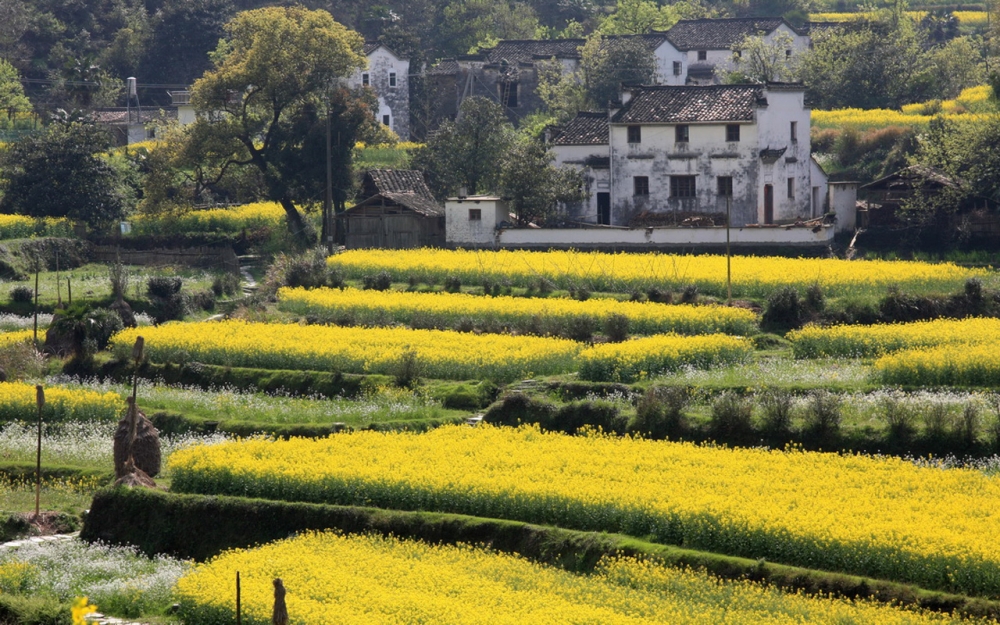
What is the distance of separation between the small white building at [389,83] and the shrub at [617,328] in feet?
156

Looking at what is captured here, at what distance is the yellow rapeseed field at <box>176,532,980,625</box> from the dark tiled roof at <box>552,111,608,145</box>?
41928mm

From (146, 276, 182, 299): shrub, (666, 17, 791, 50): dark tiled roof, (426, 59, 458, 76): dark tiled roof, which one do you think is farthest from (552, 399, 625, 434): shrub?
(426, 59, 458, 76): dark tiled roof

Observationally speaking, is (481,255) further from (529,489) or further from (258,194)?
(529,489)

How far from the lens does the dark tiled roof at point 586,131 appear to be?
227ft

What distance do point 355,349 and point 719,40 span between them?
52.8 m

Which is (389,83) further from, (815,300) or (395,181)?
(815,300)

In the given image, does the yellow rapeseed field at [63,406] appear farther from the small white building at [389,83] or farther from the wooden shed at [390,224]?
the small white building at [389,83]

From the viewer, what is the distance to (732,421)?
114 feet

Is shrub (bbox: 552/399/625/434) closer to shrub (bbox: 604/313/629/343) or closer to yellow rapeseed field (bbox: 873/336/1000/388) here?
yellow rapeseed field (bbox: 873/336/1000/388)

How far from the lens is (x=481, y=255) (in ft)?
200

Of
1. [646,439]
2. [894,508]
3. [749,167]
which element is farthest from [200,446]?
[749,167]

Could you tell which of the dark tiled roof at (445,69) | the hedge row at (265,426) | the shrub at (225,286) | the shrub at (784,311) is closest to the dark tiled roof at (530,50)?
the dark tiled roof at (445,69)

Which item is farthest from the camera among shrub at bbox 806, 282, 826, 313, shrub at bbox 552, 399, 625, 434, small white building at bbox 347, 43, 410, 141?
small white building at bbox 347, 43, 410, 141

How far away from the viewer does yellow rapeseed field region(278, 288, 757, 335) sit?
153 ft
